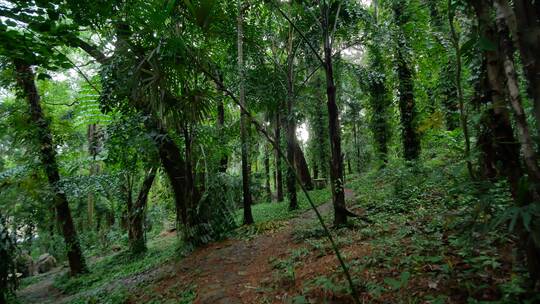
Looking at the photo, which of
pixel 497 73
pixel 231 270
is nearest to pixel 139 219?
pixel 231 270

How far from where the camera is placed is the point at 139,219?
34.2 ft

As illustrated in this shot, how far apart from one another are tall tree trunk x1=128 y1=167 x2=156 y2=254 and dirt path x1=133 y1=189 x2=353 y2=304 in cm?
389

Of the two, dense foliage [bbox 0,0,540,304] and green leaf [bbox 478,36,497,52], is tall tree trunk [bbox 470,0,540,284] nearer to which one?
dense foliage [bbox 0,0,540,304]

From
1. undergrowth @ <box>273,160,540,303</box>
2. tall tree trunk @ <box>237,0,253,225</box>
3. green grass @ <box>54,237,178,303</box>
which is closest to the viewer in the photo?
undergrowth @ <box>273,160,540,303</box>

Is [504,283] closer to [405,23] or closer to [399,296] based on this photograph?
[399,296]

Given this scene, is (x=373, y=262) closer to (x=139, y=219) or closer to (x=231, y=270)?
(x=231, y=270)

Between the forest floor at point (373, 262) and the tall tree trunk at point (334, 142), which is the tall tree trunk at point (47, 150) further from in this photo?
the tall tree trunk at point (334, 142)

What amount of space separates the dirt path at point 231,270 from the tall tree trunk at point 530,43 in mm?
3196

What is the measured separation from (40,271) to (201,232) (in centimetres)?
1161

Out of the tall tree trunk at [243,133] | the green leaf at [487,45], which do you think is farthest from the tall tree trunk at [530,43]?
the tall tree trunk at [243,133]

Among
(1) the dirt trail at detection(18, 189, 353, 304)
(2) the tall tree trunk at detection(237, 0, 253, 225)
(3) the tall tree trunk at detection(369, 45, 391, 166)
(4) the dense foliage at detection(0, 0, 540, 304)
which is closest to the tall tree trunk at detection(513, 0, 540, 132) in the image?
(4) the dense foliage at detection(0, 0, 540, 304)

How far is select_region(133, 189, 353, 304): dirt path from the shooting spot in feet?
14.3

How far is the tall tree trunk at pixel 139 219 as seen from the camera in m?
10.1

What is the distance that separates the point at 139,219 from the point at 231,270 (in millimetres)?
6152
